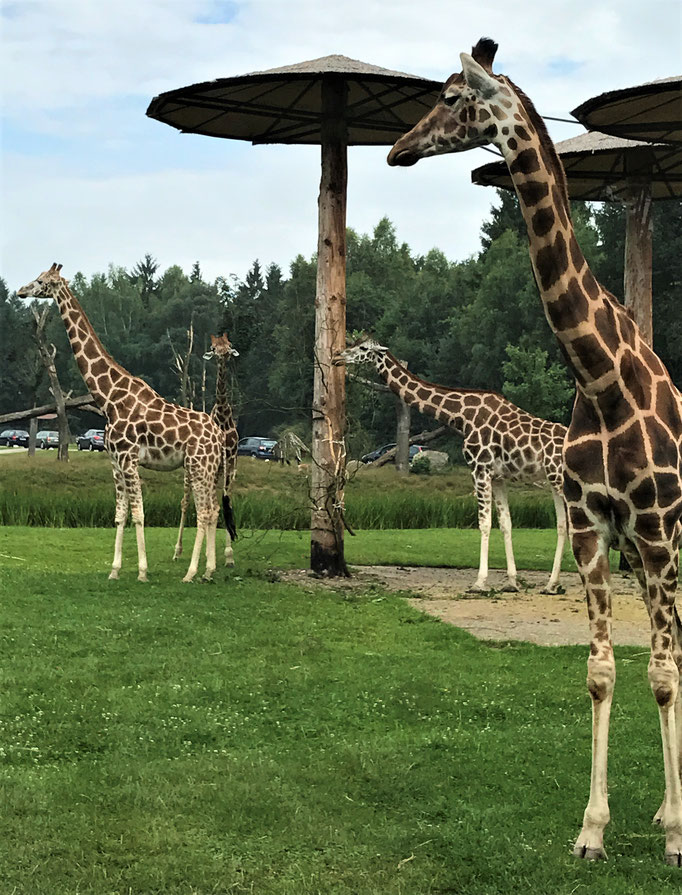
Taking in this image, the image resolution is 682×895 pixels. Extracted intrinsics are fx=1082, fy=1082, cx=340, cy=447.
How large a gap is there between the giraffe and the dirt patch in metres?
1.37

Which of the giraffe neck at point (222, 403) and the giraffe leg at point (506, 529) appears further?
the giraffe neck at point (222, 403)

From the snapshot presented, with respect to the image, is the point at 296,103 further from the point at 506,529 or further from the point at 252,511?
the point at 252,511

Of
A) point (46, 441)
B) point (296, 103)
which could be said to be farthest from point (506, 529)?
point (46, 441)

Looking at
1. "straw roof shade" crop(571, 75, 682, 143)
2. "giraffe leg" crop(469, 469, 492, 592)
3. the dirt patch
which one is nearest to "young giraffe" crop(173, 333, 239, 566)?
the dirt patch

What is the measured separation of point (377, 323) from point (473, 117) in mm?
45053

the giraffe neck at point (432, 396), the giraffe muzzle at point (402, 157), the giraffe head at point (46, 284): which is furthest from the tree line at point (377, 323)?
the giraffe muzzle at point (402, 157)

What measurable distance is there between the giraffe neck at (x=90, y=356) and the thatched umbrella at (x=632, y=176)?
5504mm

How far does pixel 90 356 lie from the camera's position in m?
12.0

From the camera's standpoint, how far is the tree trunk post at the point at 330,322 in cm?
1209

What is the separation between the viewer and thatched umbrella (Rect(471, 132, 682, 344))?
13.7 m

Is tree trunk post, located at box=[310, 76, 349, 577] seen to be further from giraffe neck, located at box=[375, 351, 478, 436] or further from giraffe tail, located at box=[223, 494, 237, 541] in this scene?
giraffe tail, located at box=[223, 494, 237, 541]

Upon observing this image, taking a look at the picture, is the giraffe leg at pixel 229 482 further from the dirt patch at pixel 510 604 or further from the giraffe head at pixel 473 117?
the giraffe head at pixel 473 117

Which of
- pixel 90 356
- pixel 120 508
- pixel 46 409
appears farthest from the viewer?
pixel 46 409

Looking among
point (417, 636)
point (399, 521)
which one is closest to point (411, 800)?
point (417, 636)
